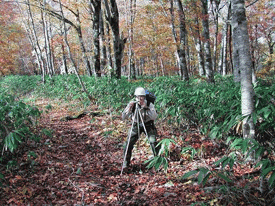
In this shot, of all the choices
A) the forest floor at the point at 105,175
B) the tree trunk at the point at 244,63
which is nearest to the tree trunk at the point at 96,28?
the forest floor at the point at 105,175

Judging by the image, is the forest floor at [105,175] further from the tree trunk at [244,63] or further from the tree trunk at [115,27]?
the tree trunk at [115,27]

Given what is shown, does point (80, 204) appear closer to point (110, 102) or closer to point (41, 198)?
point (41, 198)

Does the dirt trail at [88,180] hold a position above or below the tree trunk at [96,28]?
below

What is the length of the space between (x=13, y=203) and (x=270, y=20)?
76.5 feet

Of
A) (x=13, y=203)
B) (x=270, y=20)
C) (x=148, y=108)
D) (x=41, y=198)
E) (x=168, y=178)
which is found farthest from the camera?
(x=270, y=20)

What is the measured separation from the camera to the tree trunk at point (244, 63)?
291cm

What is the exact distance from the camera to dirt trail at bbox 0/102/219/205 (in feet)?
9.88

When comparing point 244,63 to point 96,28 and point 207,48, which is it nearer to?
point 207,48

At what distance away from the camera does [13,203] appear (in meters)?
2.88

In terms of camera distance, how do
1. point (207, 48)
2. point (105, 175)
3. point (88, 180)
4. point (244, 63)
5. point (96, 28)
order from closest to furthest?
point (244, 63), point (88, 180), point (105, 175), point (207, 48), point (96, 28)

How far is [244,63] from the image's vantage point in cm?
295

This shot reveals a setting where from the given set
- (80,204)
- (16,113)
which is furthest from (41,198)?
(16,113)

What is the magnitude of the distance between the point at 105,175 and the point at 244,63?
327 cm

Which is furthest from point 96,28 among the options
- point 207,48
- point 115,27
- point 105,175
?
point 105,175
